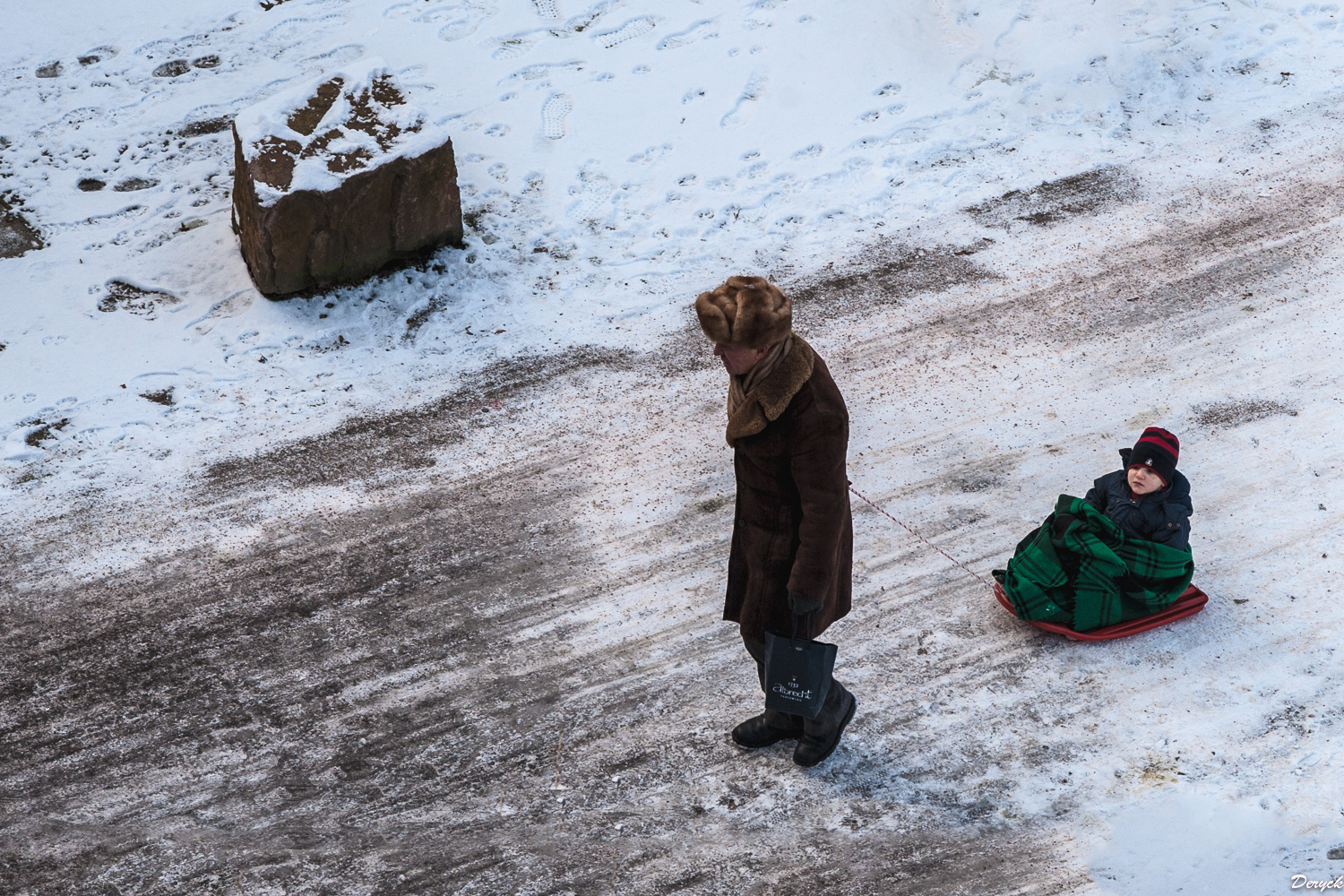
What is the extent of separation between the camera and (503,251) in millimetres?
6969

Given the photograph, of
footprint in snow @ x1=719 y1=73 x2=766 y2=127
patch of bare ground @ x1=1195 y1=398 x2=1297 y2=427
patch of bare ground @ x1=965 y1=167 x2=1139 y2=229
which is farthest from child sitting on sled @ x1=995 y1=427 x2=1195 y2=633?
footprint in snow @ x1=719 y1=73 x2=766 y2=127

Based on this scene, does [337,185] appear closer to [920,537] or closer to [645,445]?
[645,445]

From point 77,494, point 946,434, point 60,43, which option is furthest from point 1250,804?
point 60,43

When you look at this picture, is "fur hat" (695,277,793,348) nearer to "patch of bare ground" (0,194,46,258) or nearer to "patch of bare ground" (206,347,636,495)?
"patch of bare ground" (206,347,636,495)

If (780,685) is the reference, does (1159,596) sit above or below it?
below

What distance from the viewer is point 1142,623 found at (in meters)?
4.62

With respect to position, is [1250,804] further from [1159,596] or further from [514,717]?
[514,717]

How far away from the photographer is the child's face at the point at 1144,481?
441 cm

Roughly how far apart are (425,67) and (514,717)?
5.56 meters

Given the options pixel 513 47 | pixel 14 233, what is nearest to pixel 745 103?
pixel 513 47

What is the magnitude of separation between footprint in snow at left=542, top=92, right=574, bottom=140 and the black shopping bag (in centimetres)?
501

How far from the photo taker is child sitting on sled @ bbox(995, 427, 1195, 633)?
4438 millimetres

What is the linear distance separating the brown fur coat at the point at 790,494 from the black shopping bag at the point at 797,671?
67mm

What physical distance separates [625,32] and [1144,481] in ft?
18.9
